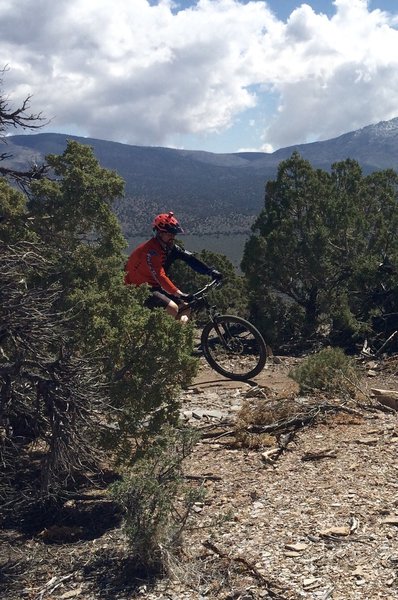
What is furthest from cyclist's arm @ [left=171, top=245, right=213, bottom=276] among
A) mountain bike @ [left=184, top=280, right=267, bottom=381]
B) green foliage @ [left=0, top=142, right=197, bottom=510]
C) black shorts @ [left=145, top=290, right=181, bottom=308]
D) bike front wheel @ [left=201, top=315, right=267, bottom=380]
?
green foliage @ [left=0, top=142, right=197, bottom=510]

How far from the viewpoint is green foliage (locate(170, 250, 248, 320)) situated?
1421 centimetres

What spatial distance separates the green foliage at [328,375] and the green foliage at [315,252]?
4098mm

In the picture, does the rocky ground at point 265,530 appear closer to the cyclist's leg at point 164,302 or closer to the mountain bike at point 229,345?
the cyclist's leg at point 164,302

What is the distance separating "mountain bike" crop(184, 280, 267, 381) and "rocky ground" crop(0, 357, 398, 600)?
1.94 metres

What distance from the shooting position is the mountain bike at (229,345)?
29.4 feet

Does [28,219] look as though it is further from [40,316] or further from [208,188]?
[208,188]

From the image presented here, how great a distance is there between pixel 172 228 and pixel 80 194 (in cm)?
195

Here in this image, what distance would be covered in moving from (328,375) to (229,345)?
166 centimetres

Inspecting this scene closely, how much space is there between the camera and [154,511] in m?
4.55

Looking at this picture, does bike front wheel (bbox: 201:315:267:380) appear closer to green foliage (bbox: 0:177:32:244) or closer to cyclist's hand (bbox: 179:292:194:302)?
cyclist's hand (bbox: 179:292:194:302)

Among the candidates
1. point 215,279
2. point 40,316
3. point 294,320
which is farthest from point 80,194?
point 294,320

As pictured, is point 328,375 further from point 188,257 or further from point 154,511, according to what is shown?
point 154,511

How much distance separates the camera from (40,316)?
4918 mm

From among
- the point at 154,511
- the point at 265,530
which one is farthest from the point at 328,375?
the point at 154,511
